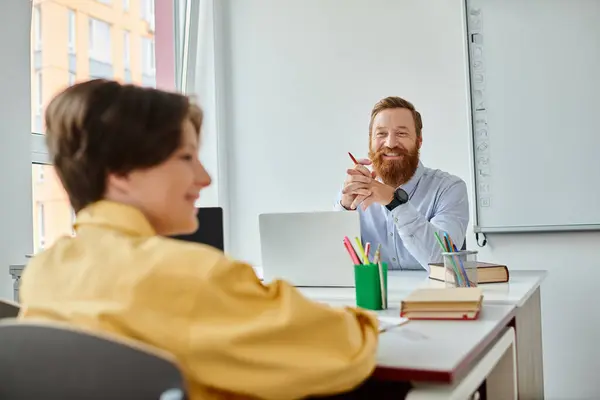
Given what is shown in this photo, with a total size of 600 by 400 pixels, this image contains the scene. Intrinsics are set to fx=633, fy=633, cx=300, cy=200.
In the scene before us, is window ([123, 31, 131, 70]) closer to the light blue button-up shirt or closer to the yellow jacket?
the light blue button-up shirt

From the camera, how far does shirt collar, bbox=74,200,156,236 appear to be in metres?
0.87

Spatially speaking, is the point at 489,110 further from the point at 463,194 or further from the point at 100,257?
the point at 100,257

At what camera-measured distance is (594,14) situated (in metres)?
2.82

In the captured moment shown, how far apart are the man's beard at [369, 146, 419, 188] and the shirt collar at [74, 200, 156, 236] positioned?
1.99 meters

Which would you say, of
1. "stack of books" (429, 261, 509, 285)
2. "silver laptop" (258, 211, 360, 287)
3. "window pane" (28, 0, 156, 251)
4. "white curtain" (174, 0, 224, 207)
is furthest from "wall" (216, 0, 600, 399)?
"silver laptop" (258, 211, 360, 287)

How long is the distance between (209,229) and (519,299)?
920 millimetres

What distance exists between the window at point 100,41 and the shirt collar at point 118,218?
2432 millimetres

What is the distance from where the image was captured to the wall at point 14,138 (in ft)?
7.68

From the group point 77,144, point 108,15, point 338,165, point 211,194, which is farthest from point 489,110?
point 77,144

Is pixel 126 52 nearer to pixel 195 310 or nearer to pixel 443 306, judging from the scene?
pixel 443 306

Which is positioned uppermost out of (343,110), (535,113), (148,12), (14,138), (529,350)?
(148,12)

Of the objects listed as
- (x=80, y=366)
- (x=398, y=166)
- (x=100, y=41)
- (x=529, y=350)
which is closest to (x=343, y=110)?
(x=398, y=166)

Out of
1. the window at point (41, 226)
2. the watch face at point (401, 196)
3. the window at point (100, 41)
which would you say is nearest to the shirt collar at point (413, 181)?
the watch face at point (401, 196)

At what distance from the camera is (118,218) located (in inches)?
34.3
